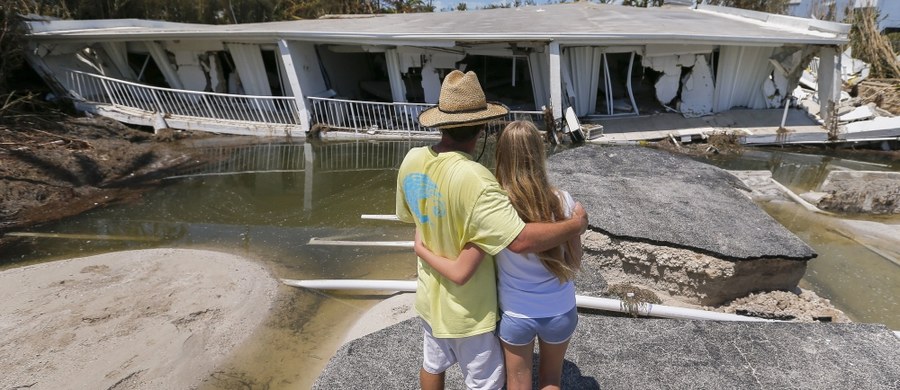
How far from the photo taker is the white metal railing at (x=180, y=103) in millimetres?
12938

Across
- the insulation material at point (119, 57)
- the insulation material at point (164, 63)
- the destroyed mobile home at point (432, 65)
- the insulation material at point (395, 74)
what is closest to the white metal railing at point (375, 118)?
the destroyed mobile home at point (432, 65)

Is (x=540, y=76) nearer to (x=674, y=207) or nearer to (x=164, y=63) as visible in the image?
(x=674, y=207)

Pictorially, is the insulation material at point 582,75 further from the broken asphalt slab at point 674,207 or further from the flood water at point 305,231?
the broken asphalt slab at point 674,207

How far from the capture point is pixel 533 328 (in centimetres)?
184

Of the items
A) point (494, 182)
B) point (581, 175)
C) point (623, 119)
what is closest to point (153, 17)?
point (623, 119)

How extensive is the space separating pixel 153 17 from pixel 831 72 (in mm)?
23778

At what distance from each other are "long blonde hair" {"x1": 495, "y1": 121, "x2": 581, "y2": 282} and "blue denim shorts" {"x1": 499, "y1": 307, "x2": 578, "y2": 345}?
194 mm

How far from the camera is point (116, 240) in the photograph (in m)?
6.75

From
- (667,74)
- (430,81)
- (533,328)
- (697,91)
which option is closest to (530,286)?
(533,328)

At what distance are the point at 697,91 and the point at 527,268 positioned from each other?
1233 cm

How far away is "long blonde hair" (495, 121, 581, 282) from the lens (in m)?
→ 1.75

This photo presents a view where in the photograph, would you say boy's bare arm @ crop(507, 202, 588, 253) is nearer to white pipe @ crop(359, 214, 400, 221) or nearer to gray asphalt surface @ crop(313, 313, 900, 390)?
gray asphalt surface @ crop(313, 313, 900, 390)

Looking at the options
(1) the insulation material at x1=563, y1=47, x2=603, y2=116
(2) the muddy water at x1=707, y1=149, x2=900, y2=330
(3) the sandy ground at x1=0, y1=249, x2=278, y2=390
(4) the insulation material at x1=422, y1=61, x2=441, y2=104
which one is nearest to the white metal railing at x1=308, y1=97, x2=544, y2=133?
(4) the insulation material at x1=422, y1=61, x2=441, y2=104

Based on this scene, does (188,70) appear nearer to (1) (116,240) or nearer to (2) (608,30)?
(1) (116,240)
